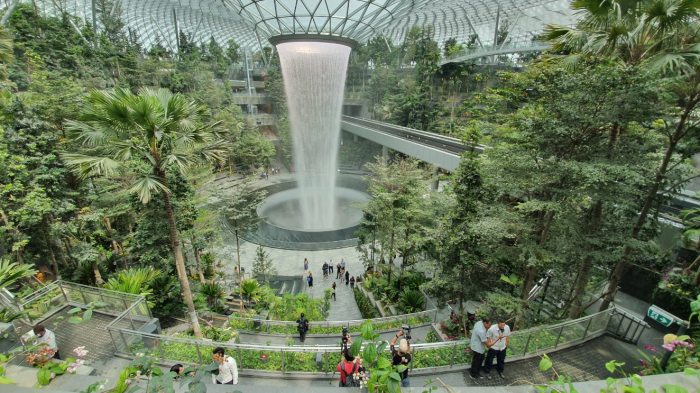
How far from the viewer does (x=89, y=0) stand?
5394 cm

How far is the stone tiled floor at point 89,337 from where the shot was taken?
6.66m

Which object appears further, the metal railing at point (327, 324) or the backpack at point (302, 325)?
the metal railing at point (327, 324)

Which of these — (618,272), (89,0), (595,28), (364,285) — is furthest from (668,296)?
(89,0)

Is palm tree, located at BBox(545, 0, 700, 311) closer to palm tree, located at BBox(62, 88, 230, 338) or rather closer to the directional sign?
the directional sign

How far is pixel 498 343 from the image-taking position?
17.4ft

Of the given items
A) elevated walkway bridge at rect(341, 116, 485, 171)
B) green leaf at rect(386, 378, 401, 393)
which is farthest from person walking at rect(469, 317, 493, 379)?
elevated walkway bridge at rect(341, 116, 485, 171)

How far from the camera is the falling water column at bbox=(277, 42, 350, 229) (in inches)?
1003

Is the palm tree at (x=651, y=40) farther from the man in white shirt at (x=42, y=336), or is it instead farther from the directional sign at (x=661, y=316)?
the man in white shirt at (x=42, y=336)

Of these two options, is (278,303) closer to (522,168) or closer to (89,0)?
(522,168)

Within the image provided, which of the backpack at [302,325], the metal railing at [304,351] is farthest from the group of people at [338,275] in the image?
the metal railing at [304,351]

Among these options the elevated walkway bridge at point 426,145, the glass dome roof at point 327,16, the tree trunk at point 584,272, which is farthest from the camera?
the glass dome roof at point 327,16

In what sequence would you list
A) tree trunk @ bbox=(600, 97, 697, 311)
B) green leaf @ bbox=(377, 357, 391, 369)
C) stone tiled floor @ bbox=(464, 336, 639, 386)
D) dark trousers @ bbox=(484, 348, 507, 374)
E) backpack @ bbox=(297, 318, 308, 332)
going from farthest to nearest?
backpack @ bbox=(297, 318, 308, 332), tree trunk @ bbox=(600, 97, 697, 311), stone tiled floor @ bbox=(464, 336, 639, 386), dark trousers @ bbox=(484, 348, 507, 374), green leaf @ bbox=(377, 357, 391, 369)

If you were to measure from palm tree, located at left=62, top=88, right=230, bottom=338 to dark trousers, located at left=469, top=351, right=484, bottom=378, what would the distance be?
713cm

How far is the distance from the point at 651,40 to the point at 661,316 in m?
6.23
